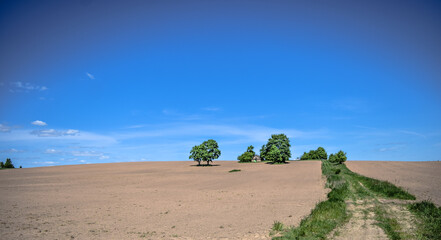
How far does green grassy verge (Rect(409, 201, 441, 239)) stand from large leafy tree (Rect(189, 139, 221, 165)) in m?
68.5

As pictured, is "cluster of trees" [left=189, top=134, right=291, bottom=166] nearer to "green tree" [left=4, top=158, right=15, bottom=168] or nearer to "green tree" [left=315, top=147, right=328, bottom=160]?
"green tree" [left=315, top=147, right=328, bottom=160]

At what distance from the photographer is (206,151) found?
8431cm

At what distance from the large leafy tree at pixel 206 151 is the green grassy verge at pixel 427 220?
68.5 metres

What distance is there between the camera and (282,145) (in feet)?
324

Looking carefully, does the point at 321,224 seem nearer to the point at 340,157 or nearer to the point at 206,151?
the point at 206,151

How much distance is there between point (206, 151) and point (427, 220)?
7170cm

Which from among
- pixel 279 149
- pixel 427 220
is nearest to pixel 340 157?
pixel 279 149

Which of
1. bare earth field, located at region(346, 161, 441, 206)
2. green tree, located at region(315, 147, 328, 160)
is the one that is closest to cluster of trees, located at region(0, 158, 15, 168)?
bare earth field, located at region(346, 161, 441, 206)

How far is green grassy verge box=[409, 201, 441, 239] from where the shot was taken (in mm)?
12403

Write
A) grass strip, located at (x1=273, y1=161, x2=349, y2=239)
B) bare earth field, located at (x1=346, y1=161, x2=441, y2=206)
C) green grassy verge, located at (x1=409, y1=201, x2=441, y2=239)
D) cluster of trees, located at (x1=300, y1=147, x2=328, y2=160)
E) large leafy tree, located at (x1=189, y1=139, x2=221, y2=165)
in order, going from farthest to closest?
cluster of trees, located at (x1=300, y1=147, x2=328, y2=160) < large leafy tree, located at (x1=189, y1=139, x2=221, y2=165) < bare earth field, located at (x1=346, y1=161, x2=441, y2=206) < grass strip, located at (x1=273, y1=161, x2=349, y2=239) < green grassy verge, located at (x1=409, y1=201, x2=441, y2=239)

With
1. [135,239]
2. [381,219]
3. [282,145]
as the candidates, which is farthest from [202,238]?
[282,145]

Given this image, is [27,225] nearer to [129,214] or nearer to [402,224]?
[129,214]

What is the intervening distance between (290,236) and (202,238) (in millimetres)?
4634

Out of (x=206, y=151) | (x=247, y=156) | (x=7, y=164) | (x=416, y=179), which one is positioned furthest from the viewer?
(x=247, y=156)
